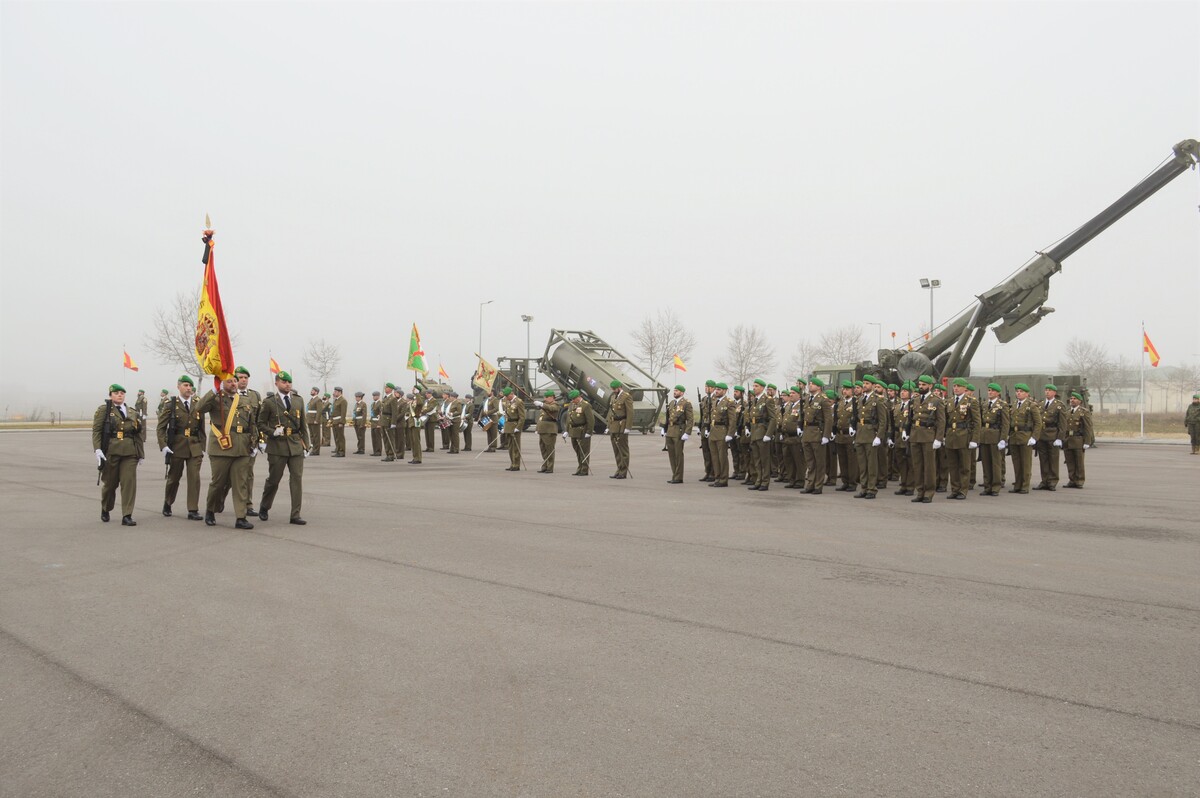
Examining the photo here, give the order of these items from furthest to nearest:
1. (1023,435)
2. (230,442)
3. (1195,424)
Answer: (1195,424)
(1023,435)
(230,442)

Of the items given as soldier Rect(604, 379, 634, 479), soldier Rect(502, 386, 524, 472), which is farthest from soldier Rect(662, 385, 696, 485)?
soldier Rect(502, 386, 524, 472)

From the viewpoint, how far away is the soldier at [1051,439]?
14.3 m

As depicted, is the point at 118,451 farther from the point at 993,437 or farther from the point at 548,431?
the point at 993,437

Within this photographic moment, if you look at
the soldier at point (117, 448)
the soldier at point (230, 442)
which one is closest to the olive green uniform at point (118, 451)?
the soldier at point (117, 448)

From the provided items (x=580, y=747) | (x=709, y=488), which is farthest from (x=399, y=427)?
(x=580, y=747)

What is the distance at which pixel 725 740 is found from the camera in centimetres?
377

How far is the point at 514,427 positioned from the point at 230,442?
9.72 metres

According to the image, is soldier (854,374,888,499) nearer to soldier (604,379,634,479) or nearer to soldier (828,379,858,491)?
soldier (828,379,858,491)

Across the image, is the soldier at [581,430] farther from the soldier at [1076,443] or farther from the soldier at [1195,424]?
the soldier at [1195,424]

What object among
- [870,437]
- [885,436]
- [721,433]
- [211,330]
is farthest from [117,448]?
[885,436]

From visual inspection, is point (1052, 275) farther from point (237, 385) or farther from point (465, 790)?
point (465, 790)

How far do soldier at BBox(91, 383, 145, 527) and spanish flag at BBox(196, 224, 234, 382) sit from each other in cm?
111

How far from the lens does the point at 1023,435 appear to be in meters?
13.9

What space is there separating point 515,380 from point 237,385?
23.8 metres
